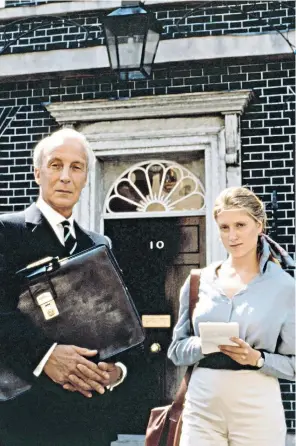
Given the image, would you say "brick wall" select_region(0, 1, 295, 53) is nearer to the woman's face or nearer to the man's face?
the woman's face

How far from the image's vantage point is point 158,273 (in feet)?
15.6

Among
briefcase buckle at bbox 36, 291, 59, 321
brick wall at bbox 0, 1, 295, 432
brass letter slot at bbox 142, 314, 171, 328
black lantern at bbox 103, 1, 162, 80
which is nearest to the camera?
briefcase buckle at bbox 36, 291, 59, 321

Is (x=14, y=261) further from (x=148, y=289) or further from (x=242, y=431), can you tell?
(x=148, y=289)

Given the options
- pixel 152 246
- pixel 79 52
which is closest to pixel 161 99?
pixel 79 52

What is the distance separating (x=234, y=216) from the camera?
219 cm

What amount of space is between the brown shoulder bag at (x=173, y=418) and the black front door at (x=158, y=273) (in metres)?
2.27

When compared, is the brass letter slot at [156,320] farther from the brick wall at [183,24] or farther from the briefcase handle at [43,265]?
the briefcase handle at [43,265]

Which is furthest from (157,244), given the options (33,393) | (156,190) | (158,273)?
(33,393)

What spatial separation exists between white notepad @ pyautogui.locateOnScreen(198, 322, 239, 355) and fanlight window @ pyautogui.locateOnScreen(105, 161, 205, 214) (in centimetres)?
277

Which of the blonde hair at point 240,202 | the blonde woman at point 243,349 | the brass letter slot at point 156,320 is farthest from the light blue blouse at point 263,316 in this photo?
the brass letter slot at point 156,320

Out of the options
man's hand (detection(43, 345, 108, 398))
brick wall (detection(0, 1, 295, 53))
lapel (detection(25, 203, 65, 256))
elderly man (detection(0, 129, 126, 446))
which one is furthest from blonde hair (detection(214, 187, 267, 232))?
brick wall (detection(0, 1, 295, 53))

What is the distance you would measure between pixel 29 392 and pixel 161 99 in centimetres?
334

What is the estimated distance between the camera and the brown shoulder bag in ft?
7.39

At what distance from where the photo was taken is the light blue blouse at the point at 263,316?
6.83 ft
